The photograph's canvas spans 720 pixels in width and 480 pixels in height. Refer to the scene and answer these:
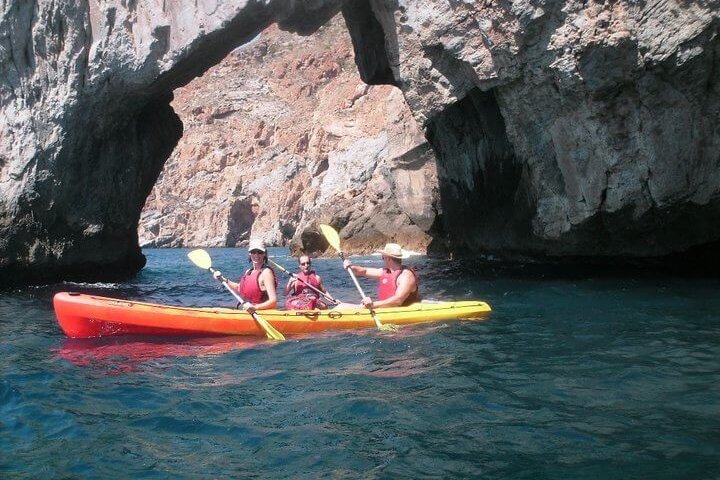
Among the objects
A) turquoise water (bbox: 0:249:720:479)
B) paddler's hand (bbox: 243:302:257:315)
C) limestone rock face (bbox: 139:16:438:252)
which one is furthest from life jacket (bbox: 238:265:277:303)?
limestone rock face (bbox: 139:16:438:252)

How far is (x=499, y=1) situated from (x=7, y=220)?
10.5m

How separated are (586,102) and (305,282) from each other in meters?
6.18

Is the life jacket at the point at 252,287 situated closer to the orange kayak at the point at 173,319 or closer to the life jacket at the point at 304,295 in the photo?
the life jacket at the point at 304,295

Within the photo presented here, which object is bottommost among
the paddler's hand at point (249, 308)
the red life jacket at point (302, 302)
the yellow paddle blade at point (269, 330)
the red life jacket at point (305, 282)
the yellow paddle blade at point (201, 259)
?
the yellow paddle blade at point (269, 330)

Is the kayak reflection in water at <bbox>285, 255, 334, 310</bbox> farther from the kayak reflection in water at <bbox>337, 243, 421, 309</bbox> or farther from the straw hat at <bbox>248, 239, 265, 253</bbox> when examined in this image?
the straw hat at <bbox>248, 239, 265, 253</bbox>

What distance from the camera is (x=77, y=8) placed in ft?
46.9

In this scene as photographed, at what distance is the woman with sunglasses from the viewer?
936cm

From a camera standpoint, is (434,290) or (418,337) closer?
(418,337)

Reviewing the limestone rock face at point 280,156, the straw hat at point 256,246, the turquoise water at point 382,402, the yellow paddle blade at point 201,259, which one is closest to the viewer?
the turquoise water at point 382,402

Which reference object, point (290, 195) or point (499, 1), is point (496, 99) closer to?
point (499, 1)

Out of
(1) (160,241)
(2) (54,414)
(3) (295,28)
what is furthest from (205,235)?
(2) (54,414)

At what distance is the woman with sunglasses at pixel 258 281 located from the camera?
9359mm

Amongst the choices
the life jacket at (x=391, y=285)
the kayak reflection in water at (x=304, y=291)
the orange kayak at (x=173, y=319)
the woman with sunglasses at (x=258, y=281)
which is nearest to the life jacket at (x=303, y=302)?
the kayak reflection in water at (x=304, y=291)

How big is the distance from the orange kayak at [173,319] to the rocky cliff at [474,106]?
587 centimetres
